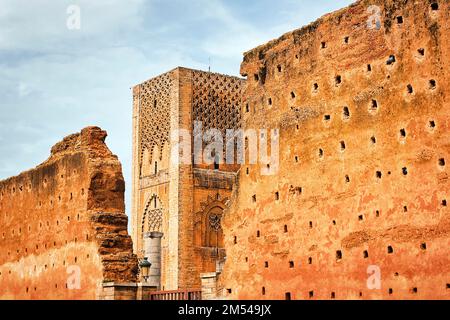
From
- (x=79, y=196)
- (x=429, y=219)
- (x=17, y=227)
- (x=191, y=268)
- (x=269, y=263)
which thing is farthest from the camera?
(x=191, y=268)

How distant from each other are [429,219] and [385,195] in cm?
99

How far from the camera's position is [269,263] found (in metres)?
16.2

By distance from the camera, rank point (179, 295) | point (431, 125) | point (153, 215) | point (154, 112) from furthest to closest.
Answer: point (154, 112) < point (153, 215) < point (179, 295) < point (431, 125)

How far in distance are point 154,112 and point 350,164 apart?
17.6 m

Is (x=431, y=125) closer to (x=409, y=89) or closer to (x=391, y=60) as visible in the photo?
(x=409, y=89)

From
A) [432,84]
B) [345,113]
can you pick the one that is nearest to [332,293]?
[345,113]

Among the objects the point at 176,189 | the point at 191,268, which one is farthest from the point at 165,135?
the point at 191,268

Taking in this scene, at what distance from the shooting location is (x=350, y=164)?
48.9 feet

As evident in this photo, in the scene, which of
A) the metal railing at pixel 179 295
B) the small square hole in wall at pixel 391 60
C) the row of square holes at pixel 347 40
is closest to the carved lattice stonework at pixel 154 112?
the row of square holes at pixel 347 40

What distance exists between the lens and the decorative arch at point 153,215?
102 feet

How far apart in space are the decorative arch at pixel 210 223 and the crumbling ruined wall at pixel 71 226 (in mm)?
9239

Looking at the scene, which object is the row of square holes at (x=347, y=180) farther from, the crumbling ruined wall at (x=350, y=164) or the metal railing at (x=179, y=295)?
the metal railing at (x=179, y=295)

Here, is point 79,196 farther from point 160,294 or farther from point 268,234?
point 268,234

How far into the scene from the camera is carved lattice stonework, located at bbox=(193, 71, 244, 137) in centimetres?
3106
